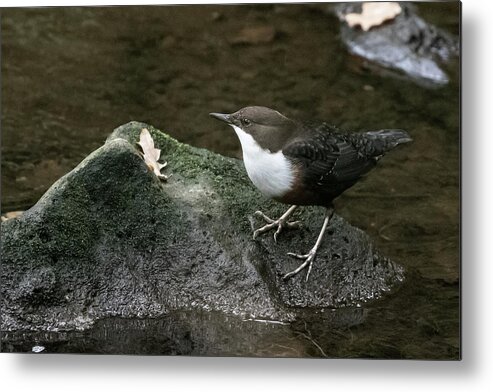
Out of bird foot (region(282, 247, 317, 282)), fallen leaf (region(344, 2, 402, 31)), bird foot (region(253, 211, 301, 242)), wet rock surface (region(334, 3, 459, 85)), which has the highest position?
fallen leaf (region(344, 2, 402, 31))

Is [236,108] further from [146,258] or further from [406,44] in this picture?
[146,258]

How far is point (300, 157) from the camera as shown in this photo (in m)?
3.33

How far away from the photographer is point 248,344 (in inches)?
131

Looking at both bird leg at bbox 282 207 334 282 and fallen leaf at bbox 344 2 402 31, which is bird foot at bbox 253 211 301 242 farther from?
fallen leaf at bbox 344 2 402 31

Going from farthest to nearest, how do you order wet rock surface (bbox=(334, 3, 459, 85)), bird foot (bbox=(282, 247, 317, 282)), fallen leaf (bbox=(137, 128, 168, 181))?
wet rock surface (bbox=(334, 3, 459, 85)), fallen leaf (bbox=(137, 128, 168, 181)), bird foot (bbox=(282, 247, 317, 282))

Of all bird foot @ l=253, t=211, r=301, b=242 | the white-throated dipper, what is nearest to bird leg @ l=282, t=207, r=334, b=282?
the white-throated dipper

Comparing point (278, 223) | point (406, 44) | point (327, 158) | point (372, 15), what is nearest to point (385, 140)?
point (327, 158)

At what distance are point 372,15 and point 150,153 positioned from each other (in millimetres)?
1182

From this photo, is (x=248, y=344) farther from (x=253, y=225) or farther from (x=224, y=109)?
(x=224, y=109)

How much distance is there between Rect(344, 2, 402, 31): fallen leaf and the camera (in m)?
3.69

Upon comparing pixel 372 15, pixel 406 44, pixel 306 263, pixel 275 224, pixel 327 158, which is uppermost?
pixel 372 15

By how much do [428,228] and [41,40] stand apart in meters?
1.77

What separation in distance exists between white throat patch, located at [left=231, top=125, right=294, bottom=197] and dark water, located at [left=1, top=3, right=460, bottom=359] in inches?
19.5

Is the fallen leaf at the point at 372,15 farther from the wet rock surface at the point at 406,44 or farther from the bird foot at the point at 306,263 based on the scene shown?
the bird foot at the point at 306,263
